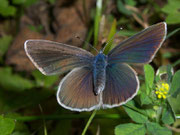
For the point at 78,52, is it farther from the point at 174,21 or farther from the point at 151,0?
the point at 151,0

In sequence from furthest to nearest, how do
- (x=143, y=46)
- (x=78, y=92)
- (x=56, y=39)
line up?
(x=56, y=39) → (x=78, y=92) → (x=143, y=46)

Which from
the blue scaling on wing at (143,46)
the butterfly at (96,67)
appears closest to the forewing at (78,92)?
the butterfly at (96,67)

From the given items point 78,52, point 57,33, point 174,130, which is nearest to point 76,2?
point 57,33

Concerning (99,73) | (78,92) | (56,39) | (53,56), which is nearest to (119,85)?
(99,73)

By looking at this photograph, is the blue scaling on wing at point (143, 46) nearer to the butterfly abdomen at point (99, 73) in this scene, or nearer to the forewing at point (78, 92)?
the butterfly abdomen at point (99, 73)

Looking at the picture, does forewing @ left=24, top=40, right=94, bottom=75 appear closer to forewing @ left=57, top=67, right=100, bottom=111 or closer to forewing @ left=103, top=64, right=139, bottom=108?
forewing @ left=57, top=67, right=100, bottom=111

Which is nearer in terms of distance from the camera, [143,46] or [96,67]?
[143,46]

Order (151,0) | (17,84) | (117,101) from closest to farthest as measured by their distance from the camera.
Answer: (117,101) → (17,84) → (151,0)

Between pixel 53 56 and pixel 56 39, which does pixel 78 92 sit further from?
pixel 56 39
